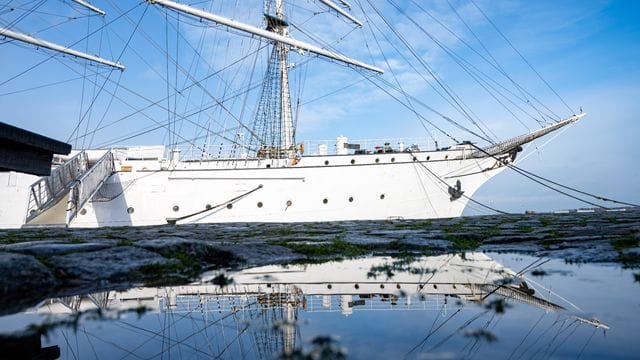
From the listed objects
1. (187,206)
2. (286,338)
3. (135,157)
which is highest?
(135,157)

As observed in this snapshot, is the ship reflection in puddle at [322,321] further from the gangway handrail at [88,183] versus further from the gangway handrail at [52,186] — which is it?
the gangway handrail at [88,183]

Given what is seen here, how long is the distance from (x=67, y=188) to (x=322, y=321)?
20429 mm

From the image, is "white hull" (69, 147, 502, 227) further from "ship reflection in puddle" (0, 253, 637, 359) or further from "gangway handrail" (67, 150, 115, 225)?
"ship reflection in puddle" (0, 253, 637, 359)

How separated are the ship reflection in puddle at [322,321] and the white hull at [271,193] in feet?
58.8

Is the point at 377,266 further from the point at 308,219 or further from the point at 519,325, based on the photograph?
the point at 308,219

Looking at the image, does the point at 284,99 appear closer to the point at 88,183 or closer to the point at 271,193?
the point at 271,193

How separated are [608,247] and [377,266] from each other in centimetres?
276

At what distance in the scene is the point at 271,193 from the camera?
2120cm

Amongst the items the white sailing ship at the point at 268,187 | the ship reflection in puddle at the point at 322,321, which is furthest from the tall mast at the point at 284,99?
the ship reflection in puddle at the point at 322,321

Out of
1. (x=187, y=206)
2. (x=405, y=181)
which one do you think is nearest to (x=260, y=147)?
(x=187, y=206)

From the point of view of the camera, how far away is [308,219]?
21.3 metres

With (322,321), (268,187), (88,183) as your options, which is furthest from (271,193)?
(322,321)

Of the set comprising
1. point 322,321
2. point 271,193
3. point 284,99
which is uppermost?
point 284,99

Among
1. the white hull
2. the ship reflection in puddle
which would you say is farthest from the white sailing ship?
the ship reflection in puddle
